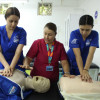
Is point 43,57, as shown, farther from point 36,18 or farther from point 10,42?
point 36,18

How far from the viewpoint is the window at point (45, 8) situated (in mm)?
4375

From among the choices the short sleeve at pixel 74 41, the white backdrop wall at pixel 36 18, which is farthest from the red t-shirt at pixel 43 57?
the white backdrop wall at pixel 36 18

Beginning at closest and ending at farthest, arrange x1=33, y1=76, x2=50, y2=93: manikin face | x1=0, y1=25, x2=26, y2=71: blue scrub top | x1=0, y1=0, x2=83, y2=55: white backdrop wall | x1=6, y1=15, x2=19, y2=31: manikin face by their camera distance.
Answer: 1. x1=33, y1=76, x2=50, y2=93: manikin face
2. x1=6, y1=15, x2=19, y2=31: manikin face
3. x1=0, y1=25, x2=26, y2=71: blue scrub top
4. x1=0, y1=0, x2=83, y2=55: white backdrop wall

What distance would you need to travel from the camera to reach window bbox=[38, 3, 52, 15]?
14.4 ft

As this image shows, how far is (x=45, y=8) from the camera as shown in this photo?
4395 mm

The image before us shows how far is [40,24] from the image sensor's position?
14.5 ft

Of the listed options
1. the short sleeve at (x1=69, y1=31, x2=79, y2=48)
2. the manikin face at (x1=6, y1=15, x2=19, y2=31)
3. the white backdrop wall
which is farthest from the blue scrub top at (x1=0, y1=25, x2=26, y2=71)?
the white backdrop wall

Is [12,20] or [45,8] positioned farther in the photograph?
[45,8]

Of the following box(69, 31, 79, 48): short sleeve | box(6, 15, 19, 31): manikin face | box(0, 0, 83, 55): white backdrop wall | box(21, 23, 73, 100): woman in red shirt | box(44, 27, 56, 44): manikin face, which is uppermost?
box(0, 0, 83, 55): white backdrop wall

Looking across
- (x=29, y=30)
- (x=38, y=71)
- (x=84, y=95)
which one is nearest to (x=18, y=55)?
(x=38, y=71)

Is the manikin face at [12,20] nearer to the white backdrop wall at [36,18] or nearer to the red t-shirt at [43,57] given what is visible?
the red t-shirt at [43,57]

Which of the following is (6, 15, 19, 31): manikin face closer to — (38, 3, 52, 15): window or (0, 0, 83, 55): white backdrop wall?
(0, 0, 83, 55): white backdrop wall

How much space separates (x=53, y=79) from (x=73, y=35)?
537 millimetres

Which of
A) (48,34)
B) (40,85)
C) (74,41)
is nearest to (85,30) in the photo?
(74,41)
